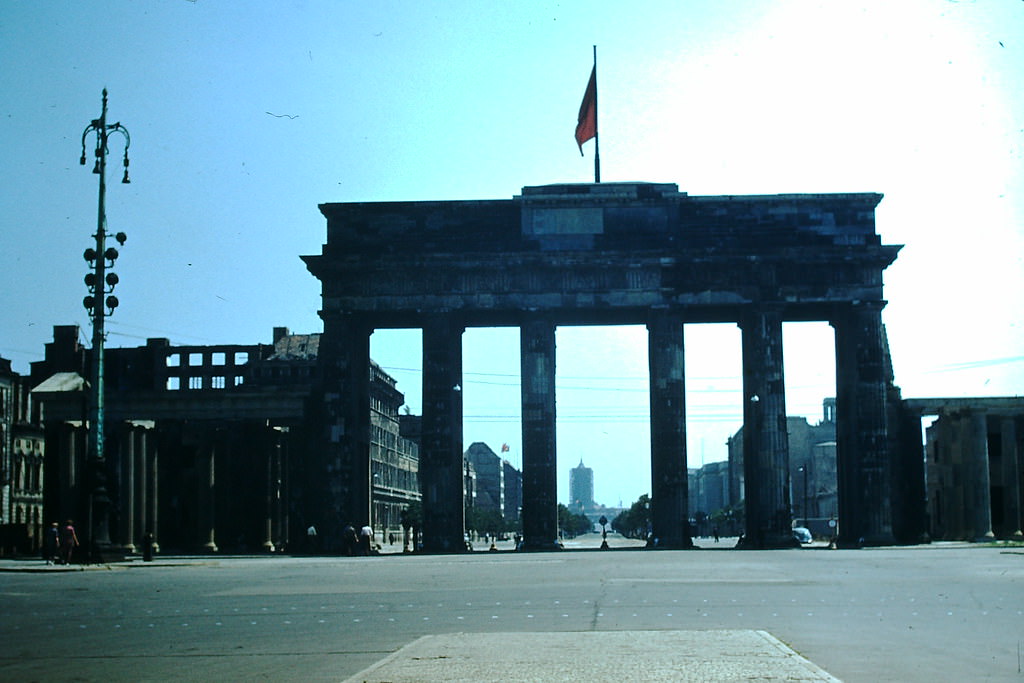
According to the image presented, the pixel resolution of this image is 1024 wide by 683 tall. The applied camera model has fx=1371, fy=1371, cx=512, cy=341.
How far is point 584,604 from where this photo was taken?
24703 millimetres

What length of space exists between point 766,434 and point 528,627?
56443 millimetres

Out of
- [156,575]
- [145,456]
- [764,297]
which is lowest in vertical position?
[156,575]

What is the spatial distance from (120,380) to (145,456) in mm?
50352

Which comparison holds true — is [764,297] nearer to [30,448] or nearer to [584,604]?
[584,604]

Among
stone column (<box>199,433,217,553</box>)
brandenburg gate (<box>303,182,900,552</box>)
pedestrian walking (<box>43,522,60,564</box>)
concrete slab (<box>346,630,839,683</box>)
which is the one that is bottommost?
concrete slab (<box>346,630,839,683</box>)

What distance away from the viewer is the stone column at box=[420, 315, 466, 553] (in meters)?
74.6

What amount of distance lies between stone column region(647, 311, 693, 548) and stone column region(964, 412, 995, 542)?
20.4 meters

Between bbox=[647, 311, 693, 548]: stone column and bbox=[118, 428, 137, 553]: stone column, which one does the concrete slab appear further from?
bbox=[118, 428, 137, 553]: stone column

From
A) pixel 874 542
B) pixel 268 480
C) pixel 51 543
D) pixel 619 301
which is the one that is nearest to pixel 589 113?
pixel 619 301

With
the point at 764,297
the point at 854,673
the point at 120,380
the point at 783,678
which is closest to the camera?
the point at 783,678

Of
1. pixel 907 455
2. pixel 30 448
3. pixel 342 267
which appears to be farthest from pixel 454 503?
pixel 30 448

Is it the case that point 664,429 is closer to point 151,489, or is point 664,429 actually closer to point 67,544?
point 151,489

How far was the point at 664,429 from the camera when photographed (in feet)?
244

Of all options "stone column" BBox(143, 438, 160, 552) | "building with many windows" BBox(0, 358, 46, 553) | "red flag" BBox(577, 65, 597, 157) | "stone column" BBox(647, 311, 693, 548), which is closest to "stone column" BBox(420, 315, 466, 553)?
"stone column" BBox(647, 311, 693, 548)
